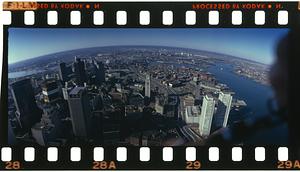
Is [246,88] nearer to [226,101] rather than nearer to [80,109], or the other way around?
[226,101]

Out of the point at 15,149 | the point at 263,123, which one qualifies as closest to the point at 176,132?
the point at 263,123

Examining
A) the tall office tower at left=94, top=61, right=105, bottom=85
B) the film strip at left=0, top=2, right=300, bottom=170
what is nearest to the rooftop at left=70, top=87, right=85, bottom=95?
the film strip at left=0, top=2, right=300, bottom=170

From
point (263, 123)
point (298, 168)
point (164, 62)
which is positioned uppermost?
point (164, 62)

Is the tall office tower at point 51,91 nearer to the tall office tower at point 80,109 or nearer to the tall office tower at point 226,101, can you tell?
the tall office tower at point 80,109

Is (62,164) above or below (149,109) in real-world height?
below

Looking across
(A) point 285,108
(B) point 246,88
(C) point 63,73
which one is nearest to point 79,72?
(C) point 63,73

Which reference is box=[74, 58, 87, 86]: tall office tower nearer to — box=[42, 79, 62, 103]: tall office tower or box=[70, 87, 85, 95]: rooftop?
box=[70, 87, 85, 95]: rooftop

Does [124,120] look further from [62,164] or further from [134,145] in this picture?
[62,164]

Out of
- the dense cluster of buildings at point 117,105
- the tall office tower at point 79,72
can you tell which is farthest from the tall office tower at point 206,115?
the tall office tower at point 79,72
